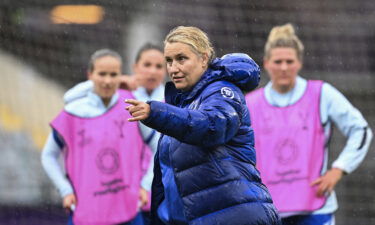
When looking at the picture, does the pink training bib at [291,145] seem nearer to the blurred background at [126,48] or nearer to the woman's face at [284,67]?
the woman's face at [284,67]

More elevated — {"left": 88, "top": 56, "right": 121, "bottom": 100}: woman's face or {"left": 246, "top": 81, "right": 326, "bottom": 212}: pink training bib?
{"left": 88, "top": 56, "right": 121, "bottom": 100}: woman's face

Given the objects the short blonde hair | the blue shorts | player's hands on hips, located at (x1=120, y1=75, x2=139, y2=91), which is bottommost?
the blue shorts

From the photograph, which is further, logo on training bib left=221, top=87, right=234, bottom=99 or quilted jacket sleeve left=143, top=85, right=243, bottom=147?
logo on training bib left=221, top=87, right=234, bottom=99

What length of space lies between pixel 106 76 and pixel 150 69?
1.74ft

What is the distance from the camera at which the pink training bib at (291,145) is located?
21.5ft

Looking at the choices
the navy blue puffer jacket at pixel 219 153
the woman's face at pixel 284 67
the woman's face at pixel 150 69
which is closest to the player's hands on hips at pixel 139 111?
the navy blue puffer jacket at pixel 219 153

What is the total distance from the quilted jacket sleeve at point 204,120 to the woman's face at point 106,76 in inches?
107

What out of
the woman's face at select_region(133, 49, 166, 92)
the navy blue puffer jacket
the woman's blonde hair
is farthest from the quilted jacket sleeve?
the woman's face at select_region(133, 49, 166, 92)

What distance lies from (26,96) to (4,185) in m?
1.38

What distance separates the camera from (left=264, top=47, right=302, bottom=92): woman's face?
21.7 ft

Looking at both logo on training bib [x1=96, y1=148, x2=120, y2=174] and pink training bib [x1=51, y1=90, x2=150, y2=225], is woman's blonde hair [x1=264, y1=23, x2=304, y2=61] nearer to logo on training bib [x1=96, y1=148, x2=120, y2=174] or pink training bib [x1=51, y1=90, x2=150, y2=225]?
pink training bib [x1=51, y1=90, x2=150, y2=225]

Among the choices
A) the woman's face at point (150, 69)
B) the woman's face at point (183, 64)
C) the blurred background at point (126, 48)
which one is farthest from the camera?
the blurred background at point (126, 48)

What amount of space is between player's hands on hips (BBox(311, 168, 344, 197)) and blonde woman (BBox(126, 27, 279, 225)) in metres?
2.40

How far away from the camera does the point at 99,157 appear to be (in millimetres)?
6559
